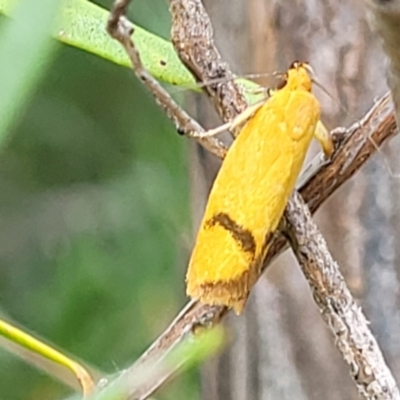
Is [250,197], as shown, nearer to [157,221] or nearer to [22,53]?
[22,53]

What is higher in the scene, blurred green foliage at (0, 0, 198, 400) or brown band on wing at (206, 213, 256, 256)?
brown band on wing at (206, 213, 256, 256)

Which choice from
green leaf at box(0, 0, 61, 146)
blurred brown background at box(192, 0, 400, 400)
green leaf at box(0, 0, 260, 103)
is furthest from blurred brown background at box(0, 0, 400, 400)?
green leaf at box(0, 0, 61, 146)

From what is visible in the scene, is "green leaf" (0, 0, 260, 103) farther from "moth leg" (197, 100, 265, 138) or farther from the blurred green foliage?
the blurred green foliage

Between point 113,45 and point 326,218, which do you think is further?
point 326,218

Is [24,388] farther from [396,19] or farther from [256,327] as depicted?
[396,19]

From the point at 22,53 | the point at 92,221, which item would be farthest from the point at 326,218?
the point at 22,53

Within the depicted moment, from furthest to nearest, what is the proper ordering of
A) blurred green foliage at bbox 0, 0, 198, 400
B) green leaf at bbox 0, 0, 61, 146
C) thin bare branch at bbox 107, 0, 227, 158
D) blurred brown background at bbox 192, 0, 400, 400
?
blurred green foliage at bbox 0, 0, 198, 400 < blurred brown background at bbox 192, 0, 400, 400 < thin bare branch at bbox 107, 0, 227, 158 < green leaf at bbox 0, 0, 61, 146

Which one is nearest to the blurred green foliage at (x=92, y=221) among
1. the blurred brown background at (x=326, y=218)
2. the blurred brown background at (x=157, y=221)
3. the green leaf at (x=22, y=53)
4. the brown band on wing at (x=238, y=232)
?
the blurred brown background at (x=157, y=221)
